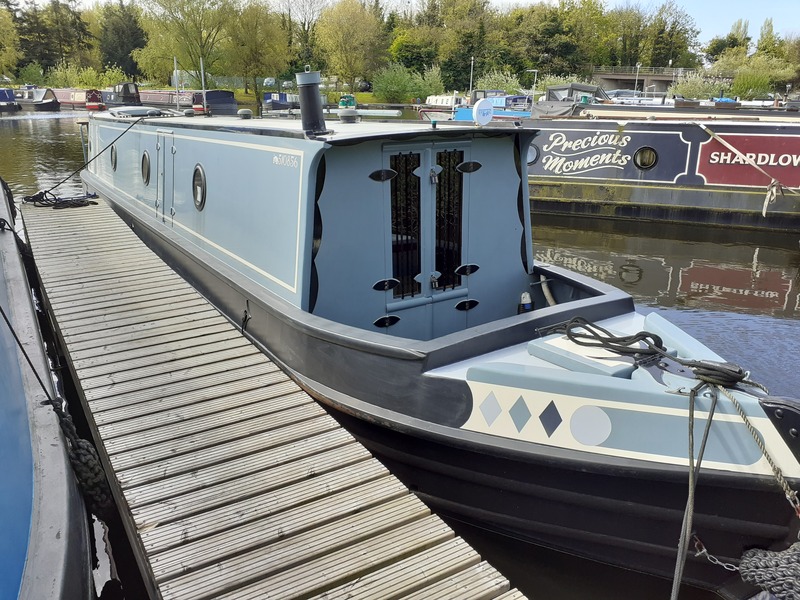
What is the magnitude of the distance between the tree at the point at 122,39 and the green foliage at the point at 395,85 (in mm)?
25268

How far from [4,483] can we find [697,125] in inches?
516

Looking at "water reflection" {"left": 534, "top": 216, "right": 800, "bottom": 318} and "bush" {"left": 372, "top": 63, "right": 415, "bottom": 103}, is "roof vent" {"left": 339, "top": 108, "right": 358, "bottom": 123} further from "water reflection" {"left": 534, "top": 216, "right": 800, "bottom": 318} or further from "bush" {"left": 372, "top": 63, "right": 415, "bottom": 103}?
"bush" {"left": 372, "top": 63, "right": 415, "bottom": 103}

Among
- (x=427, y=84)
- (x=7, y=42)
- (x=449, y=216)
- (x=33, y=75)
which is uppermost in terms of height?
(x=7, y=42)

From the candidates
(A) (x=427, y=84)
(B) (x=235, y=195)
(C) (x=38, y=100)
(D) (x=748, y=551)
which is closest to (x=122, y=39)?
(C) (x=38, y=100)

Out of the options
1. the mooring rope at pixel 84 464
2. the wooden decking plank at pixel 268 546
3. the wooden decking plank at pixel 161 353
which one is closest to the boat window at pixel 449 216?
the wooden decking plank at pixel 161 353

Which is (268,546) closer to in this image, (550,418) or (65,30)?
(550,418)

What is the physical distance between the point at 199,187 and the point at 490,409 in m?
4.11

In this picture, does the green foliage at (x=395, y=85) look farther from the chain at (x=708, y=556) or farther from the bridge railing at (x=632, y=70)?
the chain at (x=708, y=556)

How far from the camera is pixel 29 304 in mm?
5137

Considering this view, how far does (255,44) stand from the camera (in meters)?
45.6

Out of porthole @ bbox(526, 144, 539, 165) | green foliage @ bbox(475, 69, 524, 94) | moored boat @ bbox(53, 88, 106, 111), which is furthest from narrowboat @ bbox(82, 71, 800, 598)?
moored boat @ bbox(53, 88, 106, 111)

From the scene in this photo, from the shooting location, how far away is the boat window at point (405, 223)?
15.0ft

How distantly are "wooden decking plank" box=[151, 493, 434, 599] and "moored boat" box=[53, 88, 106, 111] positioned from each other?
42473mm

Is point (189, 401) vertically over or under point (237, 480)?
over
